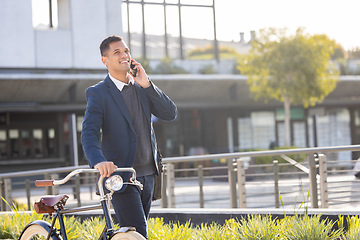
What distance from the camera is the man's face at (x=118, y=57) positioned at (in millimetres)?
4121

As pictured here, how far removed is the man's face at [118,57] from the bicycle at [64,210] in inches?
26.1

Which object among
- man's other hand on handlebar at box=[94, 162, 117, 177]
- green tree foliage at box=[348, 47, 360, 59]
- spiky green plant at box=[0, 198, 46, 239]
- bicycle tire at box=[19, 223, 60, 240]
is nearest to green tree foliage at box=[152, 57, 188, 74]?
green tree foliage at box=[348, 47, 360, 59]

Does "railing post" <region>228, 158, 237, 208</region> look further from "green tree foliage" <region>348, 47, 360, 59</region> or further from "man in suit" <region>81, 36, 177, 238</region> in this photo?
"green tree foliage" <region>348, 47, 360, 59</region>

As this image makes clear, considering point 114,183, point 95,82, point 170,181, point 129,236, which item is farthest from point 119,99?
point 95,82

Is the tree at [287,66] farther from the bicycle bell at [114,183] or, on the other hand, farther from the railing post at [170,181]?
the bicycle bell at [114,183]

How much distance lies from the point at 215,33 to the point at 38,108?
10768 millimetres

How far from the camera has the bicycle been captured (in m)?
3.69

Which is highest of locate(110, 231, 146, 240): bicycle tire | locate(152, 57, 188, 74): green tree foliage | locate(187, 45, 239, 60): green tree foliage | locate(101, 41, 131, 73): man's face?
locate(187, 45, 239, 60): green tree foliage

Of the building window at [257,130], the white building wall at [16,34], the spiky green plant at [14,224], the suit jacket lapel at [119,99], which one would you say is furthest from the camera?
the building window at [257,130]

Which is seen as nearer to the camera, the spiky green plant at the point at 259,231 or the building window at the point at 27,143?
the spiky green plant at the point at 259,231

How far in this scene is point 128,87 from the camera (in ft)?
13.9

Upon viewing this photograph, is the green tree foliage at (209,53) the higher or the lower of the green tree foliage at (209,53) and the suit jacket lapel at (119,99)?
the higher

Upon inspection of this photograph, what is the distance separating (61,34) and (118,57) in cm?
2297

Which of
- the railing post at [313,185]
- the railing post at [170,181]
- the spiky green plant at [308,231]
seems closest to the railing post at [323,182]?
the railing post at [313,185]
